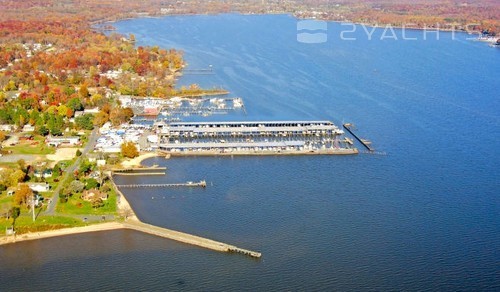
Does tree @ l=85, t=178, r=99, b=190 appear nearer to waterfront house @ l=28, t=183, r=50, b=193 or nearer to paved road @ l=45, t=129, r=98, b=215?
paved road @ l=45, t=129, r=98, b=215

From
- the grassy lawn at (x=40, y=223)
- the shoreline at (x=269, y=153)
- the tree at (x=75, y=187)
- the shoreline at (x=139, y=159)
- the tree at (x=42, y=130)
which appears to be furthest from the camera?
the tree at (x=42, y=130)

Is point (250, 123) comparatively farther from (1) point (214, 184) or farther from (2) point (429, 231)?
(2) point (429, 231)

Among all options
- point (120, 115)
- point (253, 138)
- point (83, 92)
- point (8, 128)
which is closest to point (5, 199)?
point (8, 128)

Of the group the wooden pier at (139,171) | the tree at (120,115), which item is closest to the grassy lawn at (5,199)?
the wooden pier at (139,171)

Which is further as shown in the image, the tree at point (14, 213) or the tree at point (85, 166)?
the tree at point (85, 166)

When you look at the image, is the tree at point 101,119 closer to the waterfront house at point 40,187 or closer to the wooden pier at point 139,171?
the wooden pier at point 139,171
